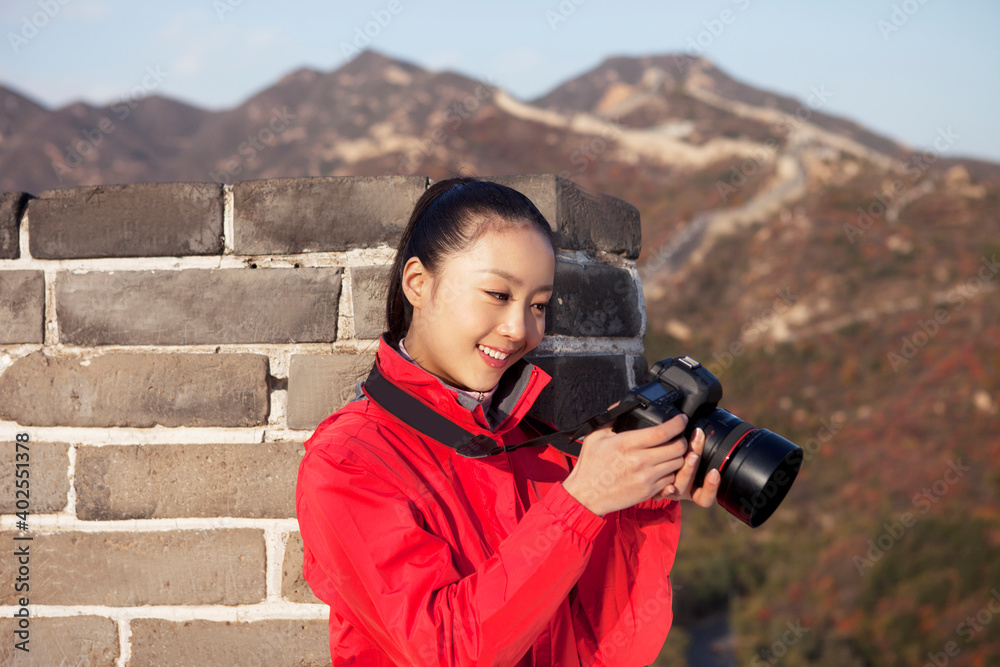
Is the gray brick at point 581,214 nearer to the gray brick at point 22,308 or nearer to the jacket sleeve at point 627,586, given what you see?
the jacket sleeve at point 627,586

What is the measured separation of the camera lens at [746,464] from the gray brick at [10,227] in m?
1.46

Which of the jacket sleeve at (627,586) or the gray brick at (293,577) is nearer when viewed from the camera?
the jacket sleeve at (627,586)

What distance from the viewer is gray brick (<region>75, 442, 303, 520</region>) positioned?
1421 mm

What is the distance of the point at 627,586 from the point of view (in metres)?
1.20

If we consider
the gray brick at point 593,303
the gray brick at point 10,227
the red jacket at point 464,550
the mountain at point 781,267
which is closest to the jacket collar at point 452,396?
the red jacket at point 464,550

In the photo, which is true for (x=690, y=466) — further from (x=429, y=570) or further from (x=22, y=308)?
(x=22, y=308)

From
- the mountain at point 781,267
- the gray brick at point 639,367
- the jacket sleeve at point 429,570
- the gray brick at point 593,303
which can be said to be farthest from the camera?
the mountain at point 781,267

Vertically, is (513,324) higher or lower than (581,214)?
lower

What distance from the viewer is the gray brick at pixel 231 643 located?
1.41m

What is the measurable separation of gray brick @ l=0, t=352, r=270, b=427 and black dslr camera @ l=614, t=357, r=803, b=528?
0.83m

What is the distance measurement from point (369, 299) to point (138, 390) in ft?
1.71

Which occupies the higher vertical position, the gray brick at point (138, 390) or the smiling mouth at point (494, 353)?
the smiling mouth at point (494, 353)

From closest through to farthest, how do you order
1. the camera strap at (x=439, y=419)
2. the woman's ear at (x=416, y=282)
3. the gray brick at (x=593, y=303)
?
the camera strap at (x=439, y=419) → the woman's ear at (x=416, y=282) → the gray brick at (x=593, y=303)

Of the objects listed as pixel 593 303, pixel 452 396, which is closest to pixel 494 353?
pixel 452 396
